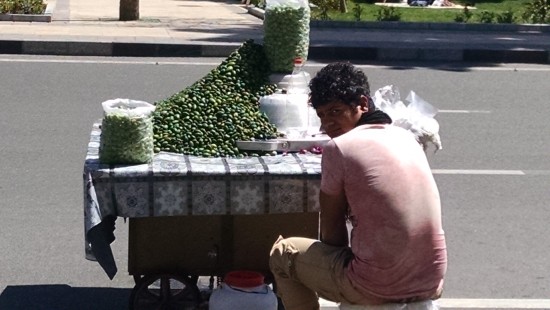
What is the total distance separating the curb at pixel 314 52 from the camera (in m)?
12.5

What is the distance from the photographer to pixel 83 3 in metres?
19.8

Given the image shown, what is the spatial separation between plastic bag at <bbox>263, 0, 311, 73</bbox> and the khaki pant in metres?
1.13

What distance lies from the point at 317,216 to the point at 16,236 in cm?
204

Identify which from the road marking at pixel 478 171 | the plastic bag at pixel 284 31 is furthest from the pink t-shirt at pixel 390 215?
the road marking at pixel 478 171

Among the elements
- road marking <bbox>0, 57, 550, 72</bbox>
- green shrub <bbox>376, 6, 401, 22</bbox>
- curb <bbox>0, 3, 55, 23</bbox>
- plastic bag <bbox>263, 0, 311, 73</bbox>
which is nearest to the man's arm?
plastic bag <bbox>263, 0, 311, 73</bbox>

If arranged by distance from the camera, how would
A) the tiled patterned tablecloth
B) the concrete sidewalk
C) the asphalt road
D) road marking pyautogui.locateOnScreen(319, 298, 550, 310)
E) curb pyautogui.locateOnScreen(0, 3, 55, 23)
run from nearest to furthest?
the tiled patterned tablecloth → road marking pyautogui.locateOnScreen(319, 298, 550, 310) → the asphalt road → the concrete sidewalk → curb pyautogui.locateOnScreen(0, 3, 55, 23)

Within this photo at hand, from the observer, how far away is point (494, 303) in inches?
201

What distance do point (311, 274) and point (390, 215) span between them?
1.27ft

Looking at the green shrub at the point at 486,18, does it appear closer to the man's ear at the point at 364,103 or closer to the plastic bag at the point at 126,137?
the plastic bag at the point at 126,137

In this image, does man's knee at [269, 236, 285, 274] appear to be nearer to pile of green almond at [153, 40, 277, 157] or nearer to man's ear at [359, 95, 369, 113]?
man's ear at [359, 95, 369, 113]

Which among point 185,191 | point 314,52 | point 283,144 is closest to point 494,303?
point 283,144

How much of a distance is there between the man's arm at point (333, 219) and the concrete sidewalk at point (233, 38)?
30.3 ft

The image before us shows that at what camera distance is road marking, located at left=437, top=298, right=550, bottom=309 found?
5.05m

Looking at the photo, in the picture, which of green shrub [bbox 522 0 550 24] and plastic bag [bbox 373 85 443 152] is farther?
green shrub [bbox 522 0 550 24]
